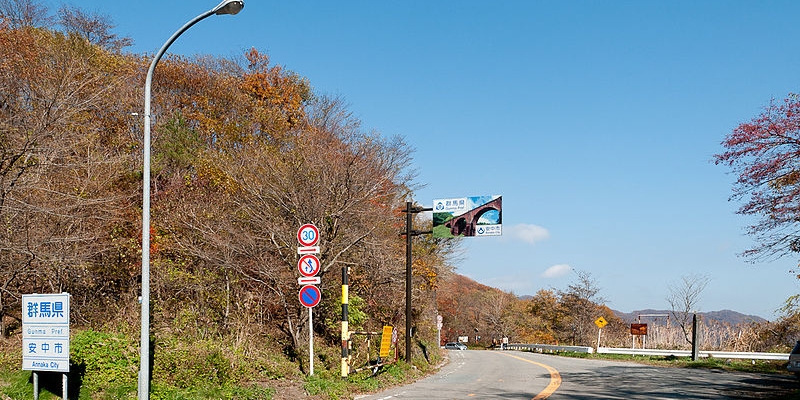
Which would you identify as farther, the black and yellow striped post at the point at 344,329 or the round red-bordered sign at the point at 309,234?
the black and yellow striped post at the point at 344,329

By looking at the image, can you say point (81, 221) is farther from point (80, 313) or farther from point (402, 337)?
point (402, 337)

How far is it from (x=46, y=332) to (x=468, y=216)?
15667mm

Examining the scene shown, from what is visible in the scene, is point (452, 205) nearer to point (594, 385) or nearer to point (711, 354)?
point (594, 385)

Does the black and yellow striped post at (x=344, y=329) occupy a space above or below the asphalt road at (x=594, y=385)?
above

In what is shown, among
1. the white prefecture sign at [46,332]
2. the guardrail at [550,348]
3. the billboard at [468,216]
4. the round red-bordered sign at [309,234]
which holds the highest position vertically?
the billboard at [468,216]

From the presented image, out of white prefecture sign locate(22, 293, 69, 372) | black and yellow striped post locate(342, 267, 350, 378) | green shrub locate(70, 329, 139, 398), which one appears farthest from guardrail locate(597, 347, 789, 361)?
white prefecture sign locate(22, 293, 69, 372)

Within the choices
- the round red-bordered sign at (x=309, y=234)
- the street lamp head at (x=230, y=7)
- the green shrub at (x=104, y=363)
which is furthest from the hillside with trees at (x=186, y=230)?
the street lamp head at (x=230, y=7)

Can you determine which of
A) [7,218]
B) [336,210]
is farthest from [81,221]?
[336,210]

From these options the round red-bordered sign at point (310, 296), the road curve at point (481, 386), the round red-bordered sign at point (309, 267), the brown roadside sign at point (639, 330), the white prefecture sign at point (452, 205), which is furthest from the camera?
the brown roadside sign at point (639, 330)

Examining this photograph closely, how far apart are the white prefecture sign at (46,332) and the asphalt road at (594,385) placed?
6.71 meters

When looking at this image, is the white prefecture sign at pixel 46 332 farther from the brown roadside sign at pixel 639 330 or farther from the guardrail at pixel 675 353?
the brown roadside sign at pixel 639 330

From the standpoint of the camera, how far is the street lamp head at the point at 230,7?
10.5 m

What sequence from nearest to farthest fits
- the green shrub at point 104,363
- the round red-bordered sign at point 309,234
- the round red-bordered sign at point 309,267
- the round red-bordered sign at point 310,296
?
the green shrub at point 104,363 → the round red-bordered sign at point 310,296 → the round red-bordered sign at point 309,267 → the round red-bordered sign at point 309,234

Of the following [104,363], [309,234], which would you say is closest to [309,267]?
[309,234]
